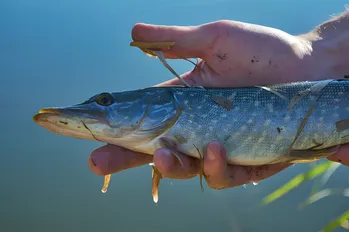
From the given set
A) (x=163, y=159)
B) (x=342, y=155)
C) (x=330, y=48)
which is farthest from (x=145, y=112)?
(x=330, y=48)

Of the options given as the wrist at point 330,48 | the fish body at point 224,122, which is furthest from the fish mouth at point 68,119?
the wrist at point 330,48

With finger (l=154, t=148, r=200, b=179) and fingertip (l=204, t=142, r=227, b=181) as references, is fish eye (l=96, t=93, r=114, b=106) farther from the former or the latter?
fingertip (l=204, t=142, r=227, b=181)

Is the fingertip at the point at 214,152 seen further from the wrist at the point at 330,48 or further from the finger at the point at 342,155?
the wrist at the point at 330,48

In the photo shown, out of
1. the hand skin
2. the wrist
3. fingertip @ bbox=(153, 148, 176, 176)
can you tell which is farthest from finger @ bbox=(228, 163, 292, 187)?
the wrist

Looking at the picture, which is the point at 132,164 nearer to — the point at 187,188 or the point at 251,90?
the point at 251,90

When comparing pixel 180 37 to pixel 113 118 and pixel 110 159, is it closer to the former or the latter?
pixel 113 118

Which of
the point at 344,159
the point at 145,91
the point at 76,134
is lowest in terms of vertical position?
the point at 344,159

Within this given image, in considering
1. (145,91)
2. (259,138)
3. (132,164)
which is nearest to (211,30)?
(145,91)
